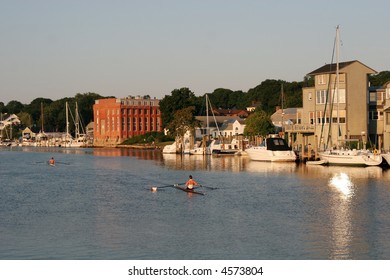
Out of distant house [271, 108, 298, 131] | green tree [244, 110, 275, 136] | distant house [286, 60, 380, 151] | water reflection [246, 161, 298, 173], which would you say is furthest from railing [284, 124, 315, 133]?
distant house [271, 108, 298, 131]

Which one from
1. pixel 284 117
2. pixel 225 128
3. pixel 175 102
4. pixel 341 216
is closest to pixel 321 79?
pixel 284 117

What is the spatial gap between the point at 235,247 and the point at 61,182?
43.0 meters

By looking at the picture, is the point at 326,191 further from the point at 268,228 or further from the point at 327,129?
the point at 327,129

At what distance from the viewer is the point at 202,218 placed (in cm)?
4756

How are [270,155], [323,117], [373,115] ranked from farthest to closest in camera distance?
[373,115] → [323,117] → [270,155]

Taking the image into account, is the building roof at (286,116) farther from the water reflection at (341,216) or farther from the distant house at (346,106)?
the water reflection at (341,216)

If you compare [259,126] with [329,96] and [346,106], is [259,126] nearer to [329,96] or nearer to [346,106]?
[329,96]

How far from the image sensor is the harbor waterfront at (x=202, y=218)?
3675 cm

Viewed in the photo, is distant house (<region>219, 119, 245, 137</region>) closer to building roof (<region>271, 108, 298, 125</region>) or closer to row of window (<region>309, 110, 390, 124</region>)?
building roof (<region>271, 108, 298, 125</region>)

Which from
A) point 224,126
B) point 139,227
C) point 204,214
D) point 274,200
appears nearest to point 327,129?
point 274,200

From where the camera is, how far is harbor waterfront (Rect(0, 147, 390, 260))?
36.8 meters

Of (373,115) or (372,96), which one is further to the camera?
(372,96)

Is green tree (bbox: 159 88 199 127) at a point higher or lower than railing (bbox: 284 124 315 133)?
higher

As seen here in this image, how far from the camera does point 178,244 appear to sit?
126ft
